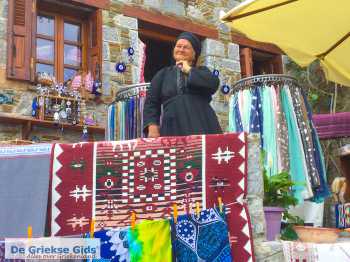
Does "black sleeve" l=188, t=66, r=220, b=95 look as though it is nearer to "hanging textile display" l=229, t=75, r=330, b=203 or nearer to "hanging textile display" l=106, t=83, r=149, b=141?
"hanging textile display" l=229, t=75, r=330, b=203

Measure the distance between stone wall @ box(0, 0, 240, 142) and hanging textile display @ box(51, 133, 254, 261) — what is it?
3.43 meters

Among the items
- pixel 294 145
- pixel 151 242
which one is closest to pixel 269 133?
pixel 294 145

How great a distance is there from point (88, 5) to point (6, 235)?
15.3 ft

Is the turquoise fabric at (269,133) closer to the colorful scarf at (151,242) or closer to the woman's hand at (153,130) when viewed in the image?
the woman's hand at (153,130)

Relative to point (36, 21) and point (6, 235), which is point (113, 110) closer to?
point (36, 21)

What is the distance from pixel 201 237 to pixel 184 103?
1.13m

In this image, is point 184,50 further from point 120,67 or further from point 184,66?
point 120,67

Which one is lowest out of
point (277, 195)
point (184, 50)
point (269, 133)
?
point (277, 195)

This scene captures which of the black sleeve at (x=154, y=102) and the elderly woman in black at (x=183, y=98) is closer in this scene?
the elderly woman in black at (x=183, y=98)

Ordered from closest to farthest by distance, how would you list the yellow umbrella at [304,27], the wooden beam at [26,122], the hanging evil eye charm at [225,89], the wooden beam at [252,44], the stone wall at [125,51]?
the yellow umbrella at [304,27] → the wooden beam at [26,122] → the stone wall at [125,51] → the hanging evil eye charm at [225,89] → the wooden beam at [252,44]

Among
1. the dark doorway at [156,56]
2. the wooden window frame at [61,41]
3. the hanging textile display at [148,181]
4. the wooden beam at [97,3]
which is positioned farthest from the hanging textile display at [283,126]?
the dark doorway at [156,56]

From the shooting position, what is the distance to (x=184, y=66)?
3.63 m

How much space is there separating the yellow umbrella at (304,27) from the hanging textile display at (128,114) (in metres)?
1.33

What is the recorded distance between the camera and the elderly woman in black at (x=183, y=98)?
11.6 feet
